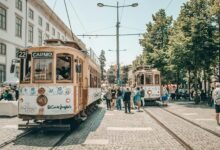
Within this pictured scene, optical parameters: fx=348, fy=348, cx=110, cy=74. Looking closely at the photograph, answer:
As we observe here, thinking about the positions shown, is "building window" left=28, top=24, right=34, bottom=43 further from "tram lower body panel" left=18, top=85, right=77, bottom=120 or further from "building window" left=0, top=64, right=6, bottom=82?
"tram lower body panel" left=18, top=85, right=77, bottom=120

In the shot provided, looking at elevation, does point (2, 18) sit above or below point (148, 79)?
above

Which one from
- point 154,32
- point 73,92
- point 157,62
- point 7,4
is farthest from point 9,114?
point 154,32

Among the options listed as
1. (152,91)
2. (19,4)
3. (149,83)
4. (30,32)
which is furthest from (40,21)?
(152,91)

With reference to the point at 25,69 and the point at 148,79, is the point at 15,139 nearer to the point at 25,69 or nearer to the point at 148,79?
the point at 25,69

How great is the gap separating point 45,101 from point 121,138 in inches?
112

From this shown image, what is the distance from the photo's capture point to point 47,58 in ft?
39.3

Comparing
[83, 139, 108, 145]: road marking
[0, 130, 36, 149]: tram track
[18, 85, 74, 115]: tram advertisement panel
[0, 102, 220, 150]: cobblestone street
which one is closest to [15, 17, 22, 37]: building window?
[0, 102, 220, 150]: cobblestone street

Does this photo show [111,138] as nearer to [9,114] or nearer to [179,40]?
[9,114]

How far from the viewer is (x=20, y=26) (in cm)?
3872

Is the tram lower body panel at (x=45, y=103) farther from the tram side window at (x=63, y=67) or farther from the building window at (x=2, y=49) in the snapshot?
the building window at (x=2, y=49)

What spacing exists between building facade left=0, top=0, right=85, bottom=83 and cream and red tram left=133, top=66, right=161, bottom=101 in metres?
5.67

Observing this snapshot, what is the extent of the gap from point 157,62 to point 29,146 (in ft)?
107

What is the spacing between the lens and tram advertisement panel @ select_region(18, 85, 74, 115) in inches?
460

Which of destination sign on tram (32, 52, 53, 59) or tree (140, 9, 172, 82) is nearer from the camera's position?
destination sign on tram (32, 52, 53, 59)
